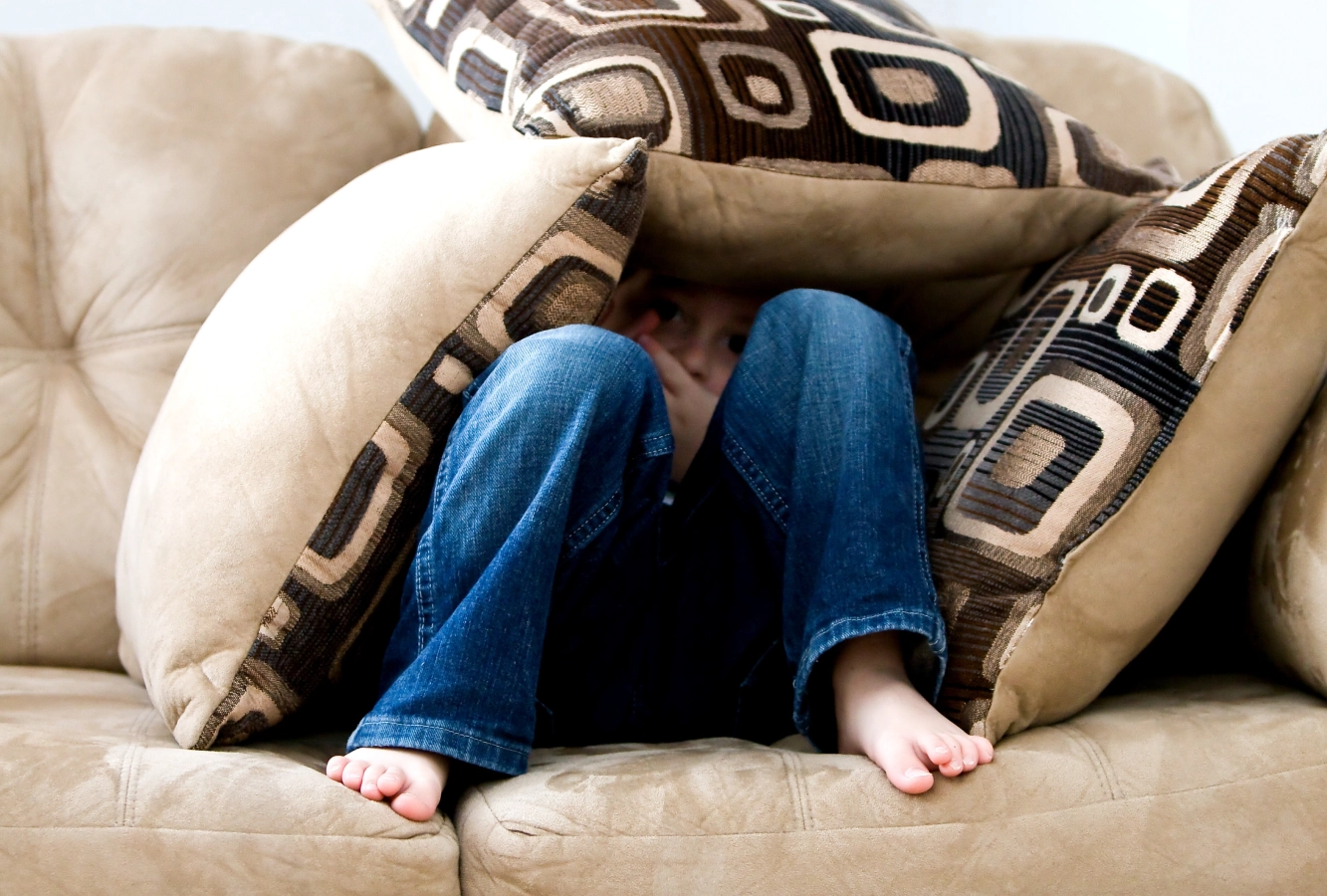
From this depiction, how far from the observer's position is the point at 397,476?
667 millimetres

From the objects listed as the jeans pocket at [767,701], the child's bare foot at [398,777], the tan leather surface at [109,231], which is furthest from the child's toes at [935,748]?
the tan leather surface at [109,231]

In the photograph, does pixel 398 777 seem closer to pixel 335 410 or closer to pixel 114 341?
pixel 335 410

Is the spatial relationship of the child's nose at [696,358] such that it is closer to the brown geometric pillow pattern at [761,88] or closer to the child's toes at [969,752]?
the brown geometric pillow pattern at [761,88]

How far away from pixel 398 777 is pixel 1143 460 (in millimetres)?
445

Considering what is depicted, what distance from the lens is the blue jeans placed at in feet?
2.01

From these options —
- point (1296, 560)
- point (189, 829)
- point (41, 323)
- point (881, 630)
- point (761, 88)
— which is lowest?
point (41, 323)

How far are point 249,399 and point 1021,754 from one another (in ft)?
1.60

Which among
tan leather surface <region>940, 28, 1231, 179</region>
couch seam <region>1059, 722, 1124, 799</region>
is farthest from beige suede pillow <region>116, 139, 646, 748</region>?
tan leather surface <region>940, 28, 1231, 179</region>

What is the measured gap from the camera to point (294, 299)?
0.69 metres

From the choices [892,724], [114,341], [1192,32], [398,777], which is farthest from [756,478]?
[1192,32]

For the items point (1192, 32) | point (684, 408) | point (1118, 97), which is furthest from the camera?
point (1192, 32)

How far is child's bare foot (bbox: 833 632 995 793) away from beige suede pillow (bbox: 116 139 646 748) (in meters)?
0.28

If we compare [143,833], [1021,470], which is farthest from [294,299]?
[1021,470]

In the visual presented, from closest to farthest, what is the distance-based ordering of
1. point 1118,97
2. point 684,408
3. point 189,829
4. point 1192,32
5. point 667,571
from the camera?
1. point 189,829
2. point 667,571
3. point 684,408
4. point 1118,97
5. point 1192,32
